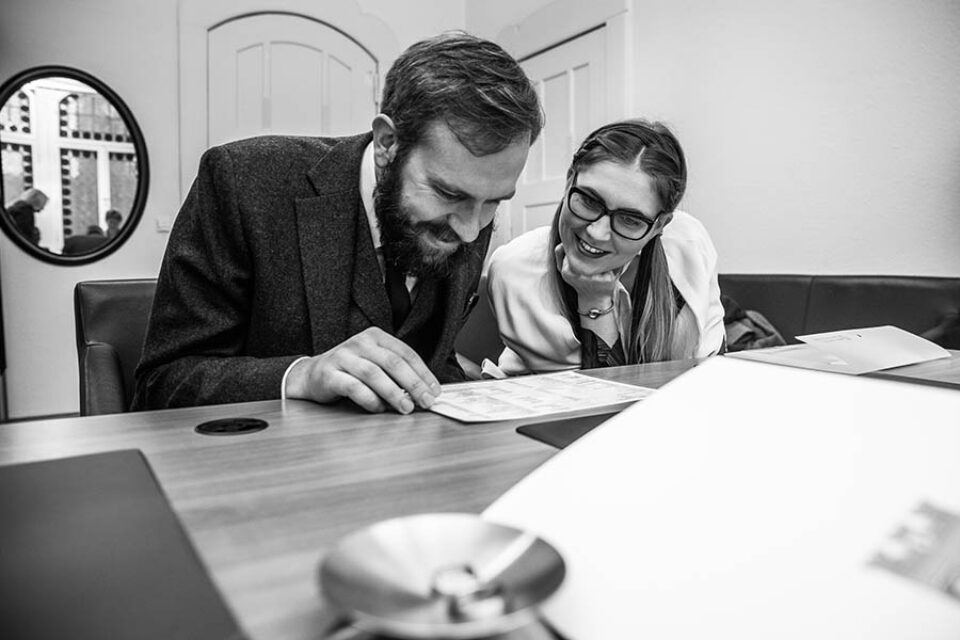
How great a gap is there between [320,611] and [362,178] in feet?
3.21

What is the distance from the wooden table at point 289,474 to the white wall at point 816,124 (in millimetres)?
1982

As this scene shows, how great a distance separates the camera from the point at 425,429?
64 centimetres

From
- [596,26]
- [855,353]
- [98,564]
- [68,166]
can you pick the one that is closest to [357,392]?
[98,564]

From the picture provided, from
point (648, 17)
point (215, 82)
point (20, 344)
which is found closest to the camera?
point (648, 17)

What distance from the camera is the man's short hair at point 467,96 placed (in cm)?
104

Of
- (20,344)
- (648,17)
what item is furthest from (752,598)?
(20,344)

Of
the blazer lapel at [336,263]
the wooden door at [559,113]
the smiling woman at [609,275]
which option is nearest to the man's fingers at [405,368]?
the blazer lapel at [336,263]

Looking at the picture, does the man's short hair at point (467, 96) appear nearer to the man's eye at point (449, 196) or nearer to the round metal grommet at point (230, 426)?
the man's eye at point (449, 196)

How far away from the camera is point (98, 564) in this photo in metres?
0.33

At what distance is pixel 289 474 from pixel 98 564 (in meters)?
0.17

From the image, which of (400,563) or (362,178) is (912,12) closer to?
(362,178)

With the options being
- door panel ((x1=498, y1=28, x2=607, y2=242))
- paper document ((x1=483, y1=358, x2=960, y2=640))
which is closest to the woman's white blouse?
paper document ((x1=483, y1=358, x2=960, y2=640))

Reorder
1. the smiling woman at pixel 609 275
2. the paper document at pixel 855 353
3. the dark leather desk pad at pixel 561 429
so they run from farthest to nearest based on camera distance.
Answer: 1. the smiling woman at pixel 609 275
2. the paper document at pixel 855 353
3. the dark leather desk pad at pixel 561 429

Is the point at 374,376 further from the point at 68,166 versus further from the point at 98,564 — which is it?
the point at 68,166
